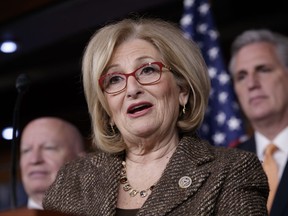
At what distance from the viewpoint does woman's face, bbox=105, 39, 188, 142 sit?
2533 millimetres

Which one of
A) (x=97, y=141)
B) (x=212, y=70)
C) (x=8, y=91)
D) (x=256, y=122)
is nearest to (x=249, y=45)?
(x=212, y=70)

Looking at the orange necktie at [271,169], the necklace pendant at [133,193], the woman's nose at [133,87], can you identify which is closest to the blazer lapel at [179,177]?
the necklace pendant at [133,193]

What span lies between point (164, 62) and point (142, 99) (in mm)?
184

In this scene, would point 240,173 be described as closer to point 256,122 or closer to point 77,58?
point 256,122

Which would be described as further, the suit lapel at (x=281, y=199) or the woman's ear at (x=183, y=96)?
the suit lapel at (x=281, y=199)

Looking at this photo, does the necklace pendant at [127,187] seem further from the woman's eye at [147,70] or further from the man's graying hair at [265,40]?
the man's graying hair at [265,40]

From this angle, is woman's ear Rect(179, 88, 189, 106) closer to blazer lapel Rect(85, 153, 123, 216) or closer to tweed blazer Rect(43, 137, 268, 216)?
tweed blazer Rect(43, 137, 268, 216)

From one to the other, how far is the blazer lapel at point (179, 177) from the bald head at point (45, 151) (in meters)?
2.04

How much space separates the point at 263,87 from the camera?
14.3ft

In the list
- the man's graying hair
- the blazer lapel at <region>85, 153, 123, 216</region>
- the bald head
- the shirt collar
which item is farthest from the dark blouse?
the man's graying hair

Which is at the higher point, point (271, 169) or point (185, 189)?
point (271, 169)

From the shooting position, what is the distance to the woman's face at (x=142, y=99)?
2.53 metres

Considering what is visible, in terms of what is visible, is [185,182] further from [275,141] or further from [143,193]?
[275,141]

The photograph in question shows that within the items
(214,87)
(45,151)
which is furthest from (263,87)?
(45,151)
